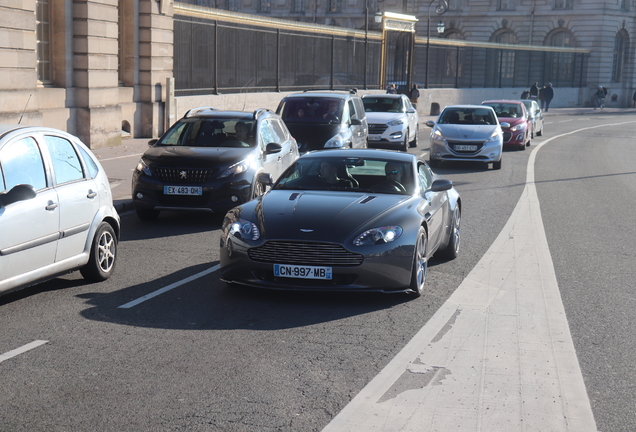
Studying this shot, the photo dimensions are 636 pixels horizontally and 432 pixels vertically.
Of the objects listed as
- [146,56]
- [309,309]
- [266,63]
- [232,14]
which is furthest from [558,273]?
[266,63]

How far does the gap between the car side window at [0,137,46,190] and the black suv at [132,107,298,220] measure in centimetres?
426

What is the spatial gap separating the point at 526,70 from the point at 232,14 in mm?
42688

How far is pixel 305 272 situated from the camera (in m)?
7.03

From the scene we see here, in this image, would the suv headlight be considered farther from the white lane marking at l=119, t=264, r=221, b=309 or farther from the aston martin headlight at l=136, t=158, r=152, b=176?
the white lane marking at l=119, t=264, r=221, b=309

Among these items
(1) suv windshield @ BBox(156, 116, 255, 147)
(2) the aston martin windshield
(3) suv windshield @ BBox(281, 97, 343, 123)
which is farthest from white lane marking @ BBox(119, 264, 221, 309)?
(3) suv windshield @ BBox(281, 97, 343, 123)

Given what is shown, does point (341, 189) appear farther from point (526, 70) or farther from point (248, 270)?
point (526, 70)

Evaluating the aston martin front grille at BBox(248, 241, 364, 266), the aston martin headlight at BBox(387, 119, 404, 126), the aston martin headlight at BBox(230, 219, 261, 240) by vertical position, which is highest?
the aston martin headlight at BBox(387, 119, 404, 126)

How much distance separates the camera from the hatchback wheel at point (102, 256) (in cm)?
779

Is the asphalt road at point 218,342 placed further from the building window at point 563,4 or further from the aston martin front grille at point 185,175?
the building window at point 563,4

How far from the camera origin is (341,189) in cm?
825

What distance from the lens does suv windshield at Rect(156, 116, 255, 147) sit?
41.0 ft

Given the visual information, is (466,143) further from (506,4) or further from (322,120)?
(506,4)

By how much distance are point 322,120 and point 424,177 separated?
9901 millimetres

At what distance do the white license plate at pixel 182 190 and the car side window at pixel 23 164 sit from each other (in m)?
4.22
